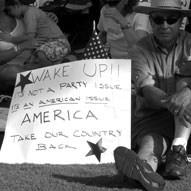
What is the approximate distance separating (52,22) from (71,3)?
1.36m

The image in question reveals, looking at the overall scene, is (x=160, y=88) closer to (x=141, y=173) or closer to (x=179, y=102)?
(x=179, y=102)

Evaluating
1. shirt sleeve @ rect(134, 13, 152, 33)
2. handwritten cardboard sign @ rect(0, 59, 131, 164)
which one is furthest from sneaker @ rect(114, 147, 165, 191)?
shirt sleeve @ rect(134, 13, 152, 33)

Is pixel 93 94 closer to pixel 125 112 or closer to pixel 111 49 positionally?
pixel 125 112

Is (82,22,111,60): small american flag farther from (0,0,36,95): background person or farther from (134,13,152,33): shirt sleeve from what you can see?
(0,0,36,95): background person

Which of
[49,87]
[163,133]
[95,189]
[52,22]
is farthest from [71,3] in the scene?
[95,189]

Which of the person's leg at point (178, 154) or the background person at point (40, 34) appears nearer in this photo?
the person's leg at point (178, 154)

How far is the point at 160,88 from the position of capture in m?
4.95

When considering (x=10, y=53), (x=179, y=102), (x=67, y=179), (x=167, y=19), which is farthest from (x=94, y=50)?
(x=67, y=179)

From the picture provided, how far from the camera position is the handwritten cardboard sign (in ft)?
15.8

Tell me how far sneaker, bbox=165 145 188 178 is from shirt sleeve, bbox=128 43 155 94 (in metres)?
0.63

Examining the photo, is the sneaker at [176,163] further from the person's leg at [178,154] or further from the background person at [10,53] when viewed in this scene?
the background person at [10,53]

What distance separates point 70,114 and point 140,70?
62cm

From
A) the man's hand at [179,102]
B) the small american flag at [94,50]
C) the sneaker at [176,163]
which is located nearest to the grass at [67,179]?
the sneaker at [176,163]

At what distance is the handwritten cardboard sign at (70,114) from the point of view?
4.81 m
